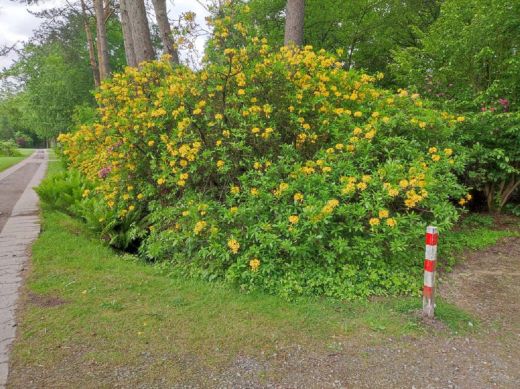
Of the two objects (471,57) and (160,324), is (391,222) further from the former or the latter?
(471,57)

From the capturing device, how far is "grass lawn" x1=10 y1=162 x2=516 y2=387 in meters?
2.37

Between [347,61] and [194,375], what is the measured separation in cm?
1143

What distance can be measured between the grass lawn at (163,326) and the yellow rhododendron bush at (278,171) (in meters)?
0.26

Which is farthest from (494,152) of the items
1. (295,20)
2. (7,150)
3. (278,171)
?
(7,150)

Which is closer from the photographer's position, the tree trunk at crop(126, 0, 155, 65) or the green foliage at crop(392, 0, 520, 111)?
the green foliage at crop(392, 0, 520, 111)

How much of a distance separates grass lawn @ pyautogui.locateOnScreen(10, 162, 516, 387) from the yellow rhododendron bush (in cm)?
26

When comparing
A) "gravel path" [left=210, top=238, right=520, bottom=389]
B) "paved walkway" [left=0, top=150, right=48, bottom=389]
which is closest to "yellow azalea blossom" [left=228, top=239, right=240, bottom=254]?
"gravel path" [left=210, top=238, right=520, bottom=389]

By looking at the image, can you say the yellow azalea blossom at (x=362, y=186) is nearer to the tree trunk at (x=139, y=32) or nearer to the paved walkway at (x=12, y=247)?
the paved walkway at (x=12, y=247)

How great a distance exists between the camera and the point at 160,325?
286 centimetres

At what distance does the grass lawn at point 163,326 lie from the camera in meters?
2.37

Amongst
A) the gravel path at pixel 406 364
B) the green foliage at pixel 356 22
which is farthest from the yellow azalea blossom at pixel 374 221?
the green foliage at pixel 356 22

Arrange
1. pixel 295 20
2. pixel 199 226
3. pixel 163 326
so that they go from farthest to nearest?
pixel 295 20
pixel 199 226
pixel 163 326

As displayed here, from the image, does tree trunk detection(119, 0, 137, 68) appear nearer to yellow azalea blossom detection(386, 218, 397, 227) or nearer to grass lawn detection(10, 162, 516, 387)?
grass lawn detection(10, 162, 516, 387)

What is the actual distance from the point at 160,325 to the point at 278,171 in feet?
6.13
